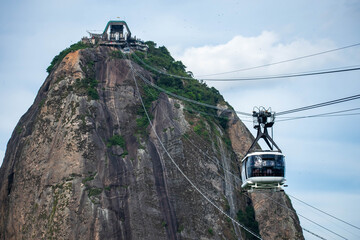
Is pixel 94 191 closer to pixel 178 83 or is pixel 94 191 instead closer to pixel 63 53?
pixel 178 83

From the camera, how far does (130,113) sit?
6844cm

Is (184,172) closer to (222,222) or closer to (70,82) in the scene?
(222,222)

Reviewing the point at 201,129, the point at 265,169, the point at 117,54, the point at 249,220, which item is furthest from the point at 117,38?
the point at 265,169

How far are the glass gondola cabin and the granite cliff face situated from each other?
20.3 meters

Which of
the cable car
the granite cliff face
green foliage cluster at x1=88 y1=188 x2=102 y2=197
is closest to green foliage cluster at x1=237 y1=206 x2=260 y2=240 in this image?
the granite cliff face

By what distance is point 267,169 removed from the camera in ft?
130

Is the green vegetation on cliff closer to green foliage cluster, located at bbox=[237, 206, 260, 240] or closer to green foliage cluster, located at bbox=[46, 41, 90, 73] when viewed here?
green foliage cluster, located at bbox=[46, 41, 90, 73]

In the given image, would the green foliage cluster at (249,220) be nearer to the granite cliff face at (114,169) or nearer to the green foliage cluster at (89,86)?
the granite cliff face at (114,169)

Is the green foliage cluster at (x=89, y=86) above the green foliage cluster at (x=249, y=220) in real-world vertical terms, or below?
above

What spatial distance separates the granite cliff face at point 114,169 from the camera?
186 feet

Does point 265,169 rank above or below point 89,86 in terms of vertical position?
below

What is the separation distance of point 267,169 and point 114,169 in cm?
2597

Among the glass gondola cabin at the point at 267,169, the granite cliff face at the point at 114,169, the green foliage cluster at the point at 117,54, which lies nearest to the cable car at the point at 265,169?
the glass gondola cabin at the point at 267,169

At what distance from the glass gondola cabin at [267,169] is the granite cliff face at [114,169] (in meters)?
20.3
